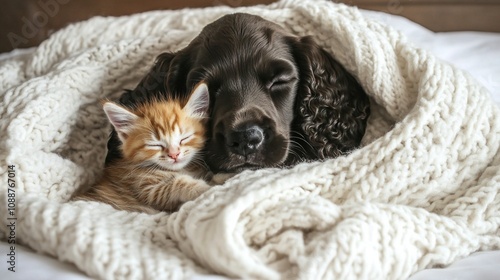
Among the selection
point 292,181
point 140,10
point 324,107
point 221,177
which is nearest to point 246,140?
point 221,177

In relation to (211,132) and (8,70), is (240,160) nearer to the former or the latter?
(211,132)

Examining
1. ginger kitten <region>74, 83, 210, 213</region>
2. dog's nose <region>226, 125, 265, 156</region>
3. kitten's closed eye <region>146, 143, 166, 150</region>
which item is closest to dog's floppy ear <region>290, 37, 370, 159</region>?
dog's nose <region>226, 125, 265, 156</region>

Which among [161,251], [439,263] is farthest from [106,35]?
[439,263]

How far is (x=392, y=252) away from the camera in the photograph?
1.39m

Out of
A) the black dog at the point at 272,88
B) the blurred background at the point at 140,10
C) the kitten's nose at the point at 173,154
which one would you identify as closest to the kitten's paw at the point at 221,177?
the black dog at the point at 272,88

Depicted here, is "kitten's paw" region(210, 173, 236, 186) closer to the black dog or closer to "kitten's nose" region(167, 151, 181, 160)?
the black dog

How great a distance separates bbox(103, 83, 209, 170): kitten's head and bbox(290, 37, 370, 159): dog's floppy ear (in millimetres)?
359

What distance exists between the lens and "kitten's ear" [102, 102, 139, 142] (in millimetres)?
1754

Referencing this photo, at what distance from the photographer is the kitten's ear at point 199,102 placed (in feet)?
5.86

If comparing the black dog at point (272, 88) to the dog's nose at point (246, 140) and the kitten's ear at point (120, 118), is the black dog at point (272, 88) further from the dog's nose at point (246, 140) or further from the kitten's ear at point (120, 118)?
the kitten's ear at point (120, 118)

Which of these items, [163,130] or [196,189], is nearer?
[196,189]

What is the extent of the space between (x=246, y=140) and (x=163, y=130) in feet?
0.87

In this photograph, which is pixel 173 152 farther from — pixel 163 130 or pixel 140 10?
pixel 140 10

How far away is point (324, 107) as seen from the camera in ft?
6.43
